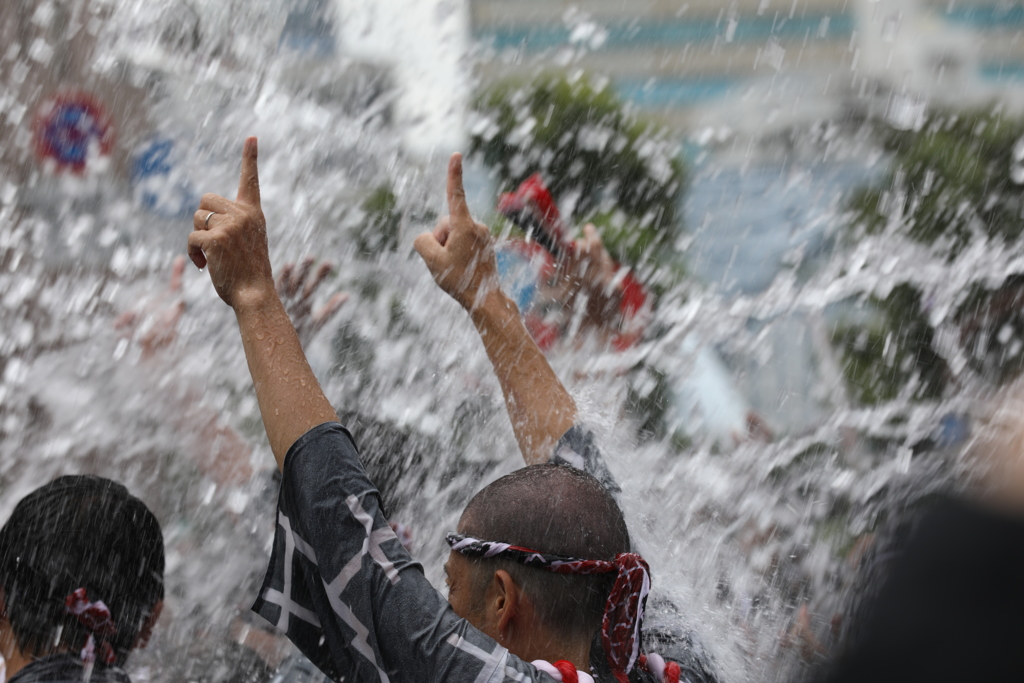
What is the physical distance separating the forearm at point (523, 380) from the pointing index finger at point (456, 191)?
0.23 metres

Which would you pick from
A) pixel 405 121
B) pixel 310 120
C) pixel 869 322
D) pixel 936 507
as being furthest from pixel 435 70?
pixel 936 507

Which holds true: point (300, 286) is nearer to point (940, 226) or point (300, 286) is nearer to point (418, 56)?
point (418, 56)

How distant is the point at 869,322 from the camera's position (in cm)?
909

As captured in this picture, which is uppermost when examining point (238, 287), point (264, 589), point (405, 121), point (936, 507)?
point (936, 507)

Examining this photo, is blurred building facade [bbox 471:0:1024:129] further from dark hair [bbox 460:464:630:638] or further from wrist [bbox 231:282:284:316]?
dark hair [bbox 460:464:630:638]

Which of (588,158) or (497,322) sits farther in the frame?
(588,158)

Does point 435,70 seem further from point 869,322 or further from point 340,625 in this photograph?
point 340,625

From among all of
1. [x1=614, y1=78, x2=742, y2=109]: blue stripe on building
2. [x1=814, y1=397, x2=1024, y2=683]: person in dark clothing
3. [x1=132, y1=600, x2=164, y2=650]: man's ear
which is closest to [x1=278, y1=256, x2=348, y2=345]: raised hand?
[x1=132, y1=600, x2=164, y2=650]: man's ear

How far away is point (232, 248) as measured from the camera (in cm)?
166

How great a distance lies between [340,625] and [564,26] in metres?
18.3

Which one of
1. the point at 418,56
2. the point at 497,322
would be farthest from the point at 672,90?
the point at 497,322

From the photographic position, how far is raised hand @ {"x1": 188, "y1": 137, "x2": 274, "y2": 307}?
1656 mm

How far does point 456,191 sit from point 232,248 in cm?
59

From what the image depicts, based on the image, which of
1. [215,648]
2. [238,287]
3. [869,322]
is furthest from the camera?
[869,322]
